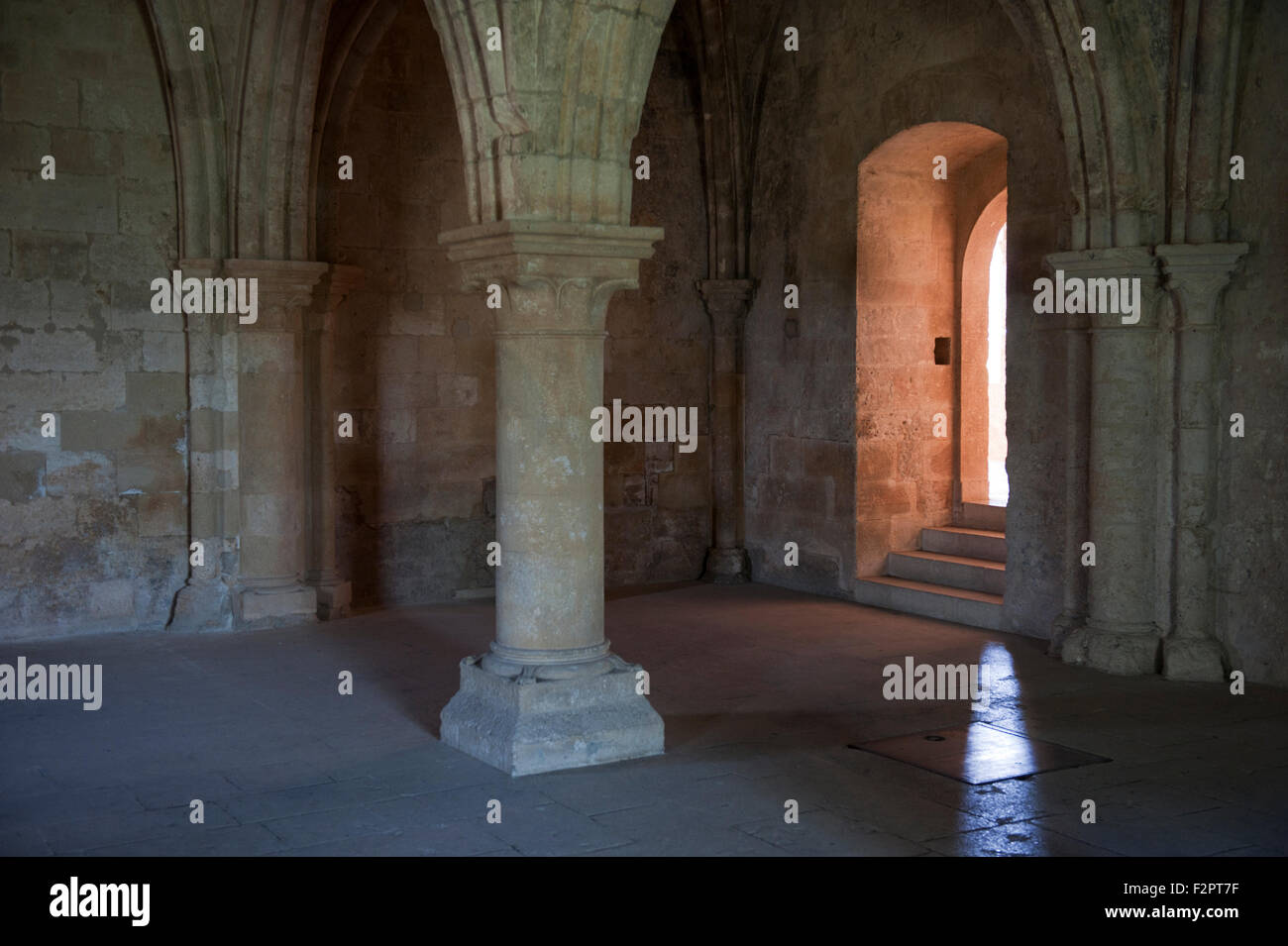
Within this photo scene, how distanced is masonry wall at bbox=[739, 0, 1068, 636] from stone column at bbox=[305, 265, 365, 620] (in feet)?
10.5

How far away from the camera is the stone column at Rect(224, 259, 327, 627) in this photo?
8.24 meters

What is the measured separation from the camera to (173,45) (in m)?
7.91

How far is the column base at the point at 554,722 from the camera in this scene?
517 cm

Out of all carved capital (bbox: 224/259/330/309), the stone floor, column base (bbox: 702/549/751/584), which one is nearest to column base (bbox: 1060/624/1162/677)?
the stone floor

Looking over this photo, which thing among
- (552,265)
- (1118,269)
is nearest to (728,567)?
(1118,269)

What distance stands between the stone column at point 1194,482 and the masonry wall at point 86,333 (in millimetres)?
5770

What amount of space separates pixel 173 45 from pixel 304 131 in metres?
0.87

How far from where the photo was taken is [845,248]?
369 inches

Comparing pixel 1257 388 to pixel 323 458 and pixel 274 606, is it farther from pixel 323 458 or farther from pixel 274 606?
pixel 274 606

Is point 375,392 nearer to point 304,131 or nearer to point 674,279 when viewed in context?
point 304,131

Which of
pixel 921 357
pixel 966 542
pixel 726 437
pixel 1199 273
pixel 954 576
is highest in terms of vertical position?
pixel 1199 273

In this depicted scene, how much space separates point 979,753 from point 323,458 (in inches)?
194

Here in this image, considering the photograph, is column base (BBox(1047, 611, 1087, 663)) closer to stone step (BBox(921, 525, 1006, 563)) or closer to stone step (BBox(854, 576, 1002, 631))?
stone step (BBox(854, 576, 1002, 631))
